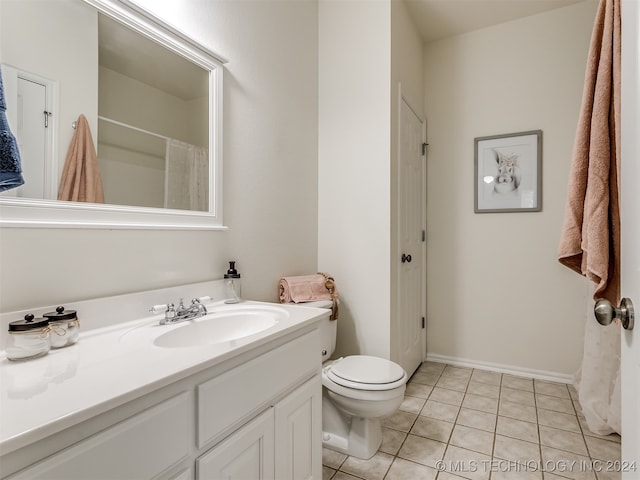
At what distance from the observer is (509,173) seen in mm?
2668

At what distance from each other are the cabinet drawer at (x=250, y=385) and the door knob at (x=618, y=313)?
0.82 m

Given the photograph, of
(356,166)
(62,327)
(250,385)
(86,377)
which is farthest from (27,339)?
(356,166)

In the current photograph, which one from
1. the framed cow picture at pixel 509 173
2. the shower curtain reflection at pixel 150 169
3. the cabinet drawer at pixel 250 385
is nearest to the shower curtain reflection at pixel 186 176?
the shower curtain reflection at pixel 150 169

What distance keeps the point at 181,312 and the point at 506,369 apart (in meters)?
2.55

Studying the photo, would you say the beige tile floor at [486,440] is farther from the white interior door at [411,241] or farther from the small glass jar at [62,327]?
the small glass jar at [62,327]

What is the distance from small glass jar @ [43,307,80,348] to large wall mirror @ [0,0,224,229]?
27 cm

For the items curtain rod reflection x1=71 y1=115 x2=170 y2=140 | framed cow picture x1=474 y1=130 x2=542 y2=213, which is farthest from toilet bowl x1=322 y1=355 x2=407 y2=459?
framed cow picture x1=474 y1=130 x2=542 y2=213

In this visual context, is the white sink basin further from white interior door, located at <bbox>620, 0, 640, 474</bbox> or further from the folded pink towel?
white interior door, located at <bbox>620, 0, 640, 474</bbox>

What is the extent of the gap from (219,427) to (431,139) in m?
2.72

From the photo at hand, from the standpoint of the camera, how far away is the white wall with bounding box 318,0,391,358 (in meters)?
2.12

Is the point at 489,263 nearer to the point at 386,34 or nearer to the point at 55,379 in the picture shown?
the point at 386,34

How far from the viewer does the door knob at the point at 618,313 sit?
2.23ft

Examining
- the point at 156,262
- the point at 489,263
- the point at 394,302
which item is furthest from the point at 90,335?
the point at 489,263

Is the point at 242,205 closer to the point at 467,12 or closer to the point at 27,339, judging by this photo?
the point at 27,339
